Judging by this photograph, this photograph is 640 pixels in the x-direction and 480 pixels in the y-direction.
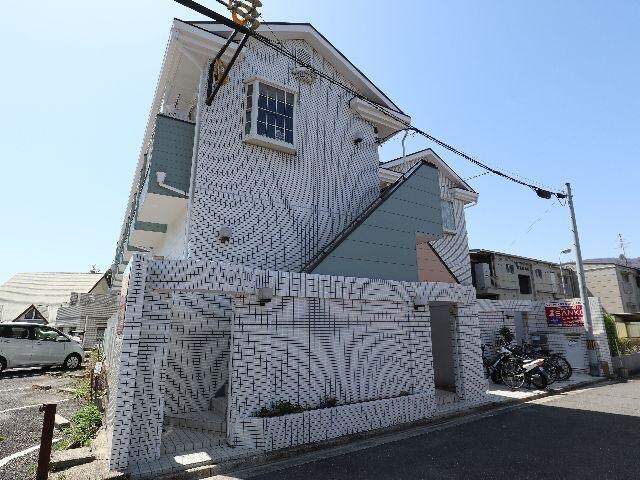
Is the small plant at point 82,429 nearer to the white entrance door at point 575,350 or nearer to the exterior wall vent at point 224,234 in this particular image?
the exterior wall vent at point 224,234

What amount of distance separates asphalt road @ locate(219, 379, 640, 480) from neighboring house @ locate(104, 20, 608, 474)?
3.00ft

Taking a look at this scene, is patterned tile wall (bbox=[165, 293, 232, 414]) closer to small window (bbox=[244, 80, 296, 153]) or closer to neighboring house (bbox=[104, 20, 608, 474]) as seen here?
neighboring house (bbox=[104, 20, 608, 474])

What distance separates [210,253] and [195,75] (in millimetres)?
5750

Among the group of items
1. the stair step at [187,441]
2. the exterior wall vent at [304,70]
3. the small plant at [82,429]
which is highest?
the exterior wall vent at [304,70]

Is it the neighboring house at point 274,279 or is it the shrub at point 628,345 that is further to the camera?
the shrub at point 628,345

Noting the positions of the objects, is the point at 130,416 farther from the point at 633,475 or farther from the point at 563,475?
the point at 633,475

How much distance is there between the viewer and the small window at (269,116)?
1038 centimetres

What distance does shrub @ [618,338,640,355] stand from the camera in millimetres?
16016

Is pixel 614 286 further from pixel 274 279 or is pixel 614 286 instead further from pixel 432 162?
pixel 274 279

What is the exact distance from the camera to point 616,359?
14.8 meters

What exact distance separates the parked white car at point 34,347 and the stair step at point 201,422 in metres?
12.1

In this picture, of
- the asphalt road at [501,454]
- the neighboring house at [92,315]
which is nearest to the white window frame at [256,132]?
the asphalt road at [501,454]

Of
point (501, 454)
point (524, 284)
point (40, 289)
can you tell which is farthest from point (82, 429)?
point (40, 289)

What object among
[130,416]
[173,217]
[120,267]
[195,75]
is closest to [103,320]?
[120,267]
